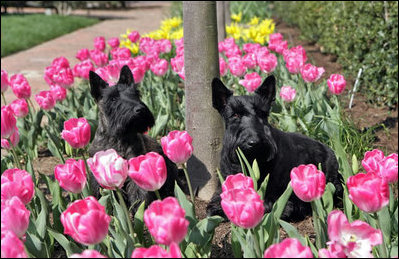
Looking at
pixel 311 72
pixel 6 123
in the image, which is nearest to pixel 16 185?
pixel 6 123

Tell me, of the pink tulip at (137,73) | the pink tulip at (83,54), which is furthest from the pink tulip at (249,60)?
the pink tulip at (83,54)

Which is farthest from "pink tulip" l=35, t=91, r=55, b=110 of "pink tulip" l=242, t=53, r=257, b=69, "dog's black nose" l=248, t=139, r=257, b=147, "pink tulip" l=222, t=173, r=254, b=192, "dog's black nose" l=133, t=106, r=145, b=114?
"pink tulip" l=222, t=173, r=254, b=192

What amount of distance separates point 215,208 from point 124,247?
1196mm

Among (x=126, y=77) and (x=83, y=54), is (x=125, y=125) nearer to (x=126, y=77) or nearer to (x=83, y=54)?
(x=126, y=77)

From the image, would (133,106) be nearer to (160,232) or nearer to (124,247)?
(124,247)

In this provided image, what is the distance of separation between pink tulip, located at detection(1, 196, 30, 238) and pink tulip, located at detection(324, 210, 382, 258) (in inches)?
39.0

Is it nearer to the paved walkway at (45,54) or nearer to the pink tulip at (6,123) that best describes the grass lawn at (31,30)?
the paved walkway at (45,54)

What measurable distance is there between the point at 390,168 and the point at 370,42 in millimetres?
5364

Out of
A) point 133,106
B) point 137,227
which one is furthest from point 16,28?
point 137,227

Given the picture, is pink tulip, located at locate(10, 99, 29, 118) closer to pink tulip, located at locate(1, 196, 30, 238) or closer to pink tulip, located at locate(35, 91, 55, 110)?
pink tulip, located at locate(35, 91, 55, 110)

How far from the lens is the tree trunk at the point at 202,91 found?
3.63 meters

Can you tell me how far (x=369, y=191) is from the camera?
177cm

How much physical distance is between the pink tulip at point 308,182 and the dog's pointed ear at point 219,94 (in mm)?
1246

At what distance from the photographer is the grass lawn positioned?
42.4ft
